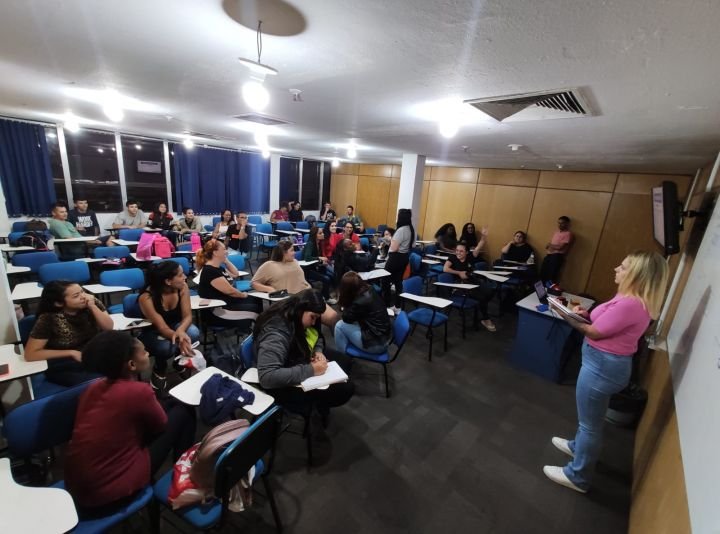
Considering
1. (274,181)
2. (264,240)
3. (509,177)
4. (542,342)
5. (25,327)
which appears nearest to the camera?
(25,327)

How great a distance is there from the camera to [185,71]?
7.81 feet

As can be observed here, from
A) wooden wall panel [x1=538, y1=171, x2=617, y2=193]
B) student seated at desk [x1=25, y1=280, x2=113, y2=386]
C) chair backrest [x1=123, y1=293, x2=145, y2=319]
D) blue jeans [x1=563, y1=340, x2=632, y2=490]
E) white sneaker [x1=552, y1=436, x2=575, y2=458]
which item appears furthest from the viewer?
wooden wall panel [x1=538, y1=171, x2=617, y2=193]

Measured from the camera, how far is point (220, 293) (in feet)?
11.6

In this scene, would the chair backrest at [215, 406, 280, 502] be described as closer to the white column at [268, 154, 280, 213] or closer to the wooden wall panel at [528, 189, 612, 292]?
the wooden wall panel at [528, 189, 612, 292]

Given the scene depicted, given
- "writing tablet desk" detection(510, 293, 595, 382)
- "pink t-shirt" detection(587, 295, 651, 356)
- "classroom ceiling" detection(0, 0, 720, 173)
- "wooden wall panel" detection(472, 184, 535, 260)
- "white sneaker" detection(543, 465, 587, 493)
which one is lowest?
"white sneaker" detection(543, 465, 587, 493)

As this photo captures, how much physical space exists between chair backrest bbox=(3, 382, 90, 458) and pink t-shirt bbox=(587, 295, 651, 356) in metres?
3.32

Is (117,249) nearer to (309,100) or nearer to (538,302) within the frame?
(309,100)

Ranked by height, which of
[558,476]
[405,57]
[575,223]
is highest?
[405,57]

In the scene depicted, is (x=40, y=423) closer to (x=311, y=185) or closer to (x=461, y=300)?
(x=461, y=300)

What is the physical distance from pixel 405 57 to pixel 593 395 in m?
2.55

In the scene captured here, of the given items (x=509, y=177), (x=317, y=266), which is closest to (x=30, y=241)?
(x=317, y=266)

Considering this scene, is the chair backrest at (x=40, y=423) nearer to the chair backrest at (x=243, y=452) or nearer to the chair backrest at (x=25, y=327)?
the chair backrest at (x=243, y=452)

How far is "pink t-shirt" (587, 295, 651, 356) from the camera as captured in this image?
208cm

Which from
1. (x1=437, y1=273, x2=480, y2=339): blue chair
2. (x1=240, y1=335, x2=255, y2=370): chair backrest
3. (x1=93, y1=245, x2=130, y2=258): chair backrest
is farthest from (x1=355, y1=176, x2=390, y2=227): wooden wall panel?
(x1=240, y1=335, x2=255, y2=370): chair backrest
